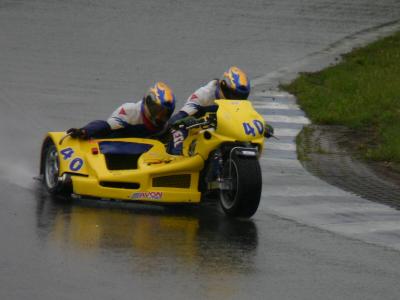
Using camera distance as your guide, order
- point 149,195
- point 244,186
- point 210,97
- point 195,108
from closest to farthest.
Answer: point 244,186 → point 149,195 → point 195,108 → point 210,97

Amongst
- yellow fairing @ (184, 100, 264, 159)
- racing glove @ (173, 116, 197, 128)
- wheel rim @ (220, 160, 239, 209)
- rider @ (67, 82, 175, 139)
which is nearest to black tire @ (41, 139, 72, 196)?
rider @ (67, 82, 175, 139)

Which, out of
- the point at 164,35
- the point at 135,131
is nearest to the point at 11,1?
the point at 164,35

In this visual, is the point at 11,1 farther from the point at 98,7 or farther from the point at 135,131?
the point at 135,131

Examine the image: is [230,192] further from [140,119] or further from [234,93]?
[140,119]

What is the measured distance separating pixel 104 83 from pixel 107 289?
13.0 meters

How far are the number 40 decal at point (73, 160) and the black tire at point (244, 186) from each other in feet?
5.42

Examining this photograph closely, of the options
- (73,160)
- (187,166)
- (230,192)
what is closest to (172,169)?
(187,166)

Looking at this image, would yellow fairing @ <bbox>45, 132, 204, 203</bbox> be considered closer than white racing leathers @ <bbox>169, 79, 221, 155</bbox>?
Yes

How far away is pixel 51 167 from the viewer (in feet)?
44.3

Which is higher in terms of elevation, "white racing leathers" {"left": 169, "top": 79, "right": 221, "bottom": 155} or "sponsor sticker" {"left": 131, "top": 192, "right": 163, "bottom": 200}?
"white racing leathers" {"left": 169, "top": 79, "right": 221, "bottom": 155}

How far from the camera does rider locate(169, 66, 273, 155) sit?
12.9m

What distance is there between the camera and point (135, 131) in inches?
530

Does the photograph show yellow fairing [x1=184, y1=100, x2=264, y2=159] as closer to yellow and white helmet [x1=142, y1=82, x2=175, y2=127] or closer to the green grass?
yellow and white helmet [x1=142, y1=82, x2=175, y2=127]

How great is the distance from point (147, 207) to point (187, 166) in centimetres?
67
